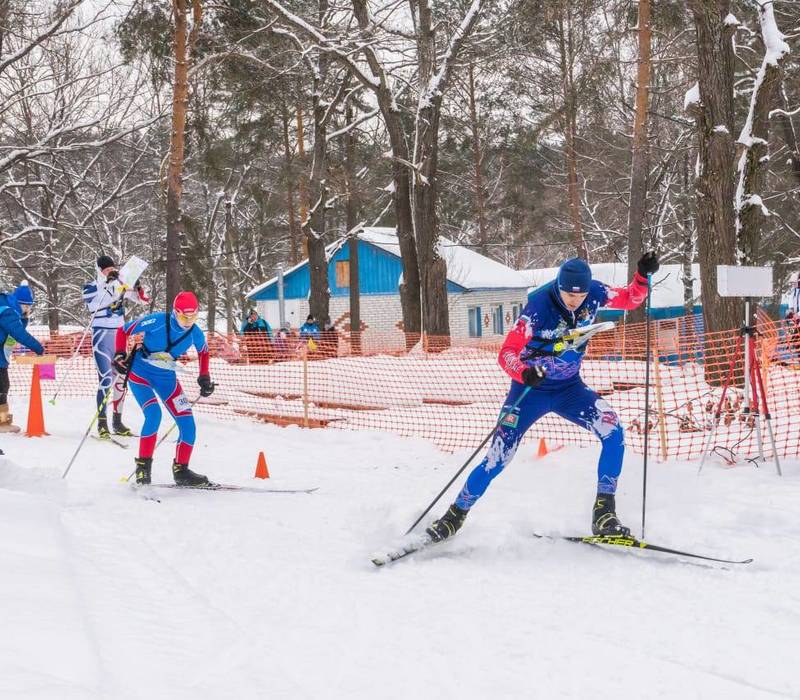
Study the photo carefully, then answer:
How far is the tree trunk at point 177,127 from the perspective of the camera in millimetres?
16828

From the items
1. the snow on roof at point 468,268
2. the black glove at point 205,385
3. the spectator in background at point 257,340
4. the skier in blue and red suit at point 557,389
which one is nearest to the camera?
the skier in blue and red suit at point 557,389

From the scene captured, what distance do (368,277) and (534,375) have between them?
30707mm

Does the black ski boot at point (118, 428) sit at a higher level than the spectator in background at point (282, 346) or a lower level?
lower

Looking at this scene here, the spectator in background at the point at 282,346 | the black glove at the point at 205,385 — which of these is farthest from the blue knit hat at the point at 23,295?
the spectator in background at the point at 282,346

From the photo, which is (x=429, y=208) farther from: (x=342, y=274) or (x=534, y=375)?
(x=342, y=274)

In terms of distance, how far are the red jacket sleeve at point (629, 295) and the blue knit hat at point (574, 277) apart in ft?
1.37

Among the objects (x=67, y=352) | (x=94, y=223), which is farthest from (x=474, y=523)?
(x=94, y=223)

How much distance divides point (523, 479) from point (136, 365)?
3509 millimetres

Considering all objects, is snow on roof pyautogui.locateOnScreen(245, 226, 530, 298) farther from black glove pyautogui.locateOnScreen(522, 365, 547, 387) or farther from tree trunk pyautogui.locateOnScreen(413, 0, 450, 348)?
black glove pyautogui.locateOnScreen(522, 365, 547, 387)

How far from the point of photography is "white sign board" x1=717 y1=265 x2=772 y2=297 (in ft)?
20.6

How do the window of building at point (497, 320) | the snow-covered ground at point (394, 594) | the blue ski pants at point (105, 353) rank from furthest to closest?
1. the window of building at point (497, 320)
2. the blue ski pants at point (105, 353)
3. the snow-covered ground at point (394, 594)

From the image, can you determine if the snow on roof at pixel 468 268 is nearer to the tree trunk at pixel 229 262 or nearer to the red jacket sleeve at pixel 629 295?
the tree trunk at pixel 229 262

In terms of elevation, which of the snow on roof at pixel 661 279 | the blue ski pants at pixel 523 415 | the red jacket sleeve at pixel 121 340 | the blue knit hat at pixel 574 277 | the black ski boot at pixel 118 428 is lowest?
the black ski boot at pixel 118 428

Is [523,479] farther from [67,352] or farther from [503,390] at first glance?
[67,352]
